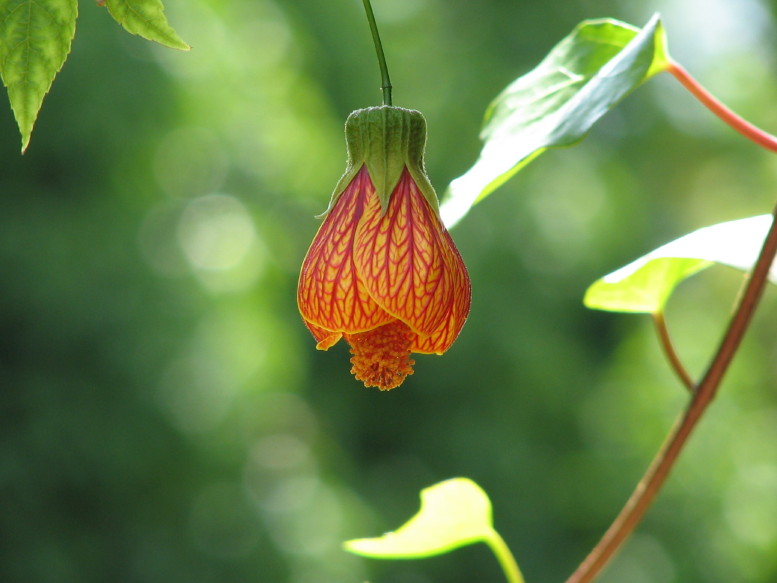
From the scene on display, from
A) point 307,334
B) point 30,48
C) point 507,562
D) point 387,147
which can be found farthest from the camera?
point 307,334

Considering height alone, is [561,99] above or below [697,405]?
above

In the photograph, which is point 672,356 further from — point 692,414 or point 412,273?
point 412,273

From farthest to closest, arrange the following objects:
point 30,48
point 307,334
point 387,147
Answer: point 307,334 < point 387,147 < point 30,48

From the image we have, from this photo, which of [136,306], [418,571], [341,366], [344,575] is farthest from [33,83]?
[341,366]

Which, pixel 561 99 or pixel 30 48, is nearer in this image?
pixel 30 48

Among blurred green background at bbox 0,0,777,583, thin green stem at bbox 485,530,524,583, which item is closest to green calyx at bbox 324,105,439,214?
thin green stem at bbox 485,530,524,583

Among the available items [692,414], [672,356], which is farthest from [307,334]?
[692,414]

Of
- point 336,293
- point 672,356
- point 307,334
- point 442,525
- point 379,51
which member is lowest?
point 307,334
